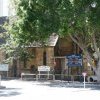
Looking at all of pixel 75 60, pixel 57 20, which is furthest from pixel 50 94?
pixel 75 60

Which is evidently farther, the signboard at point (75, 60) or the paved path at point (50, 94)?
the signboard at point (75, 60)

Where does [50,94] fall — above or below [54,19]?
below

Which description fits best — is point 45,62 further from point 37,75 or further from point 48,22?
point 48,22

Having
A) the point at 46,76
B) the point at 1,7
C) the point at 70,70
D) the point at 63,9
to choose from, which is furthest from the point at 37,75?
the point at 1,7

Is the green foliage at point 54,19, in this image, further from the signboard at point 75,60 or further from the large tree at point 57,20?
the signboard at point 75,60

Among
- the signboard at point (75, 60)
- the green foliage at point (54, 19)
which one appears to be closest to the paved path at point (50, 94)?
the green foliage at point (54, 19)

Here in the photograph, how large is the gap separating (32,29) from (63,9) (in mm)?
4265

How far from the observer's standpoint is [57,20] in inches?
1455

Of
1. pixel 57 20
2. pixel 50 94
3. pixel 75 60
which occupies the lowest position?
pixel 50 94

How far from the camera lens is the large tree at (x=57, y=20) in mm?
36219

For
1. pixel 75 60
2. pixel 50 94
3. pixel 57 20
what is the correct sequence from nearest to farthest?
pixel 50 94
pixel 57 20
pixel 75 60

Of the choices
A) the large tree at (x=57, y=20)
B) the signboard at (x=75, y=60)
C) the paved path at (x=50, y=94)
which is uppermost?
the large tree at (x=57, y=20)

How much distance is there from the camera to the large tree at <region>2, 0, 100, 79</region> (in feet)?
119

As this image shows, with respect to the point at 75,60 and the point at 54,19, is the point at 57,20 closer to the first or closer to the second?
the point at 54,19
